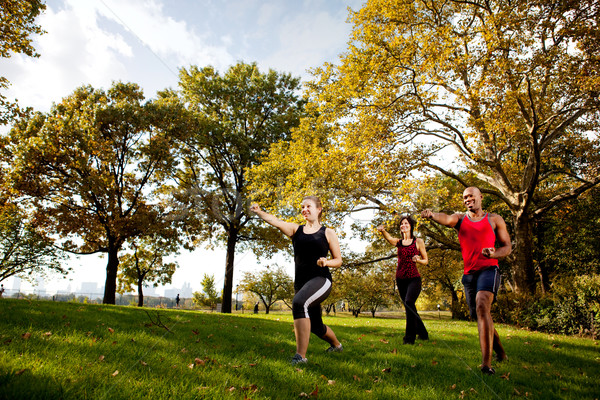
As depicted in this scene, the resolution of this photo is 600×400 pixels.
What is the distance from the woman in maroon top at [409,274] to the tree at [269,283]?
4685cm

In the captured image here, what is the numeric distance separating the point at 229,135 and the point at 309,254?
61.3 ft

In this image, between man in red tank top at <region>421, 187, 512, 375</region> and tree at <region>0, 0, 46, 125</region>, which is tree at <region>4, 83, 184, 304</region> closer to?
tree at <region>0, 0, 46, 125</region>

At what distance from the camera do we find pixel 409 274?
635 centimetres

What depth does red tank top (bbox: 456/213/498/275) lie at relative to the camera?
4.46 metres

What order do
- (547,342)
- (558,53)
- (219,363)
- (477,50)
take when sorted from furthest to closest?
(477,50) < (558,53) < (547,342) < (219,363)

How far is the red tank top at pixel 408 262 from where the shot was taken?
6334 millimetres

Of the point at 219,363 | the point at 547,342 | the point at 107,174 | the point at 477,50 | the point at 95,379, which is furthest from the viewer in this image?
the point at 107,174

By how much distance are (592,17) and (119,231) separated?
22.8 metres

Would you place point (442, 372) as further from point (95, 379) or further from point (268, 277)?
point (268, 277)

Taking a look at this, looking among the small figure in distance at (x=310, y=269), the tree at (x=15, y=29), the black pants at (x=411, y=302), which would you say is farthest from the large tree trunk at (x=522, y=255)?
the tree at (x=15, y=29)

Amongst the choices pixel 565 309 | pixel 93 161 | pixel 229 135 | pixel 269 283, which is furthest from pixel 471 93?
pixel 269 283

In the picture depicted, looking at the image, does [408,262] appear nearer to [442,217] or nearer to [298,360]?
[442,217]

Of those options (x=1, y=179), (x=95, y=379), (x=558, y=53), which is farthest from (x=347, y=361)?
(x=1, y=179)

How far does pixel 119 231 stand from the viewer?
712 inches
